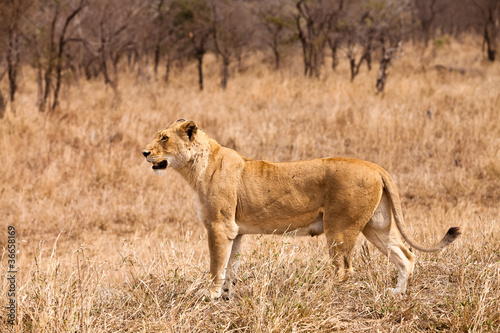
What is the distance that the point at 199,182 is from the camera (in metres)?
3.81

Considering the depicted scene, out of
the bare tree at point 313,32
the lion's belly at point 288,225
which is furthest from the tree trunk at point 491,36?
the lion's belly at point 288,225

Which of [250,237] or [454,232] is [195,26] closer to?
[250,237]

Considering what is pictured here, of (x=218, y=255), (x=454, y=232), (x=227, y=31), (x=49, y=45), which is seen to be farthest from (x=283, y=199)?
(x=227, y=31)

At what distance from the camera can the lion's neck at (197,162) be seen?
12.6 ft

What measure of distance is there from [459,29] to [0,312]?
3432cm

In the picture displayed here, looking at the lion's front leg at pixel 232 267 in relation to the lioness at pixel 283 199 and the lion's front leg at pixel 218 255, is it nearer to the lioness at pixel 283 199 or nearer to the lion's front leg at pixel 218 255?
the lioness at pixel 283 199

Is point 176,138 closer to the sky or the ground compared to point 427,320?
closer to the sky

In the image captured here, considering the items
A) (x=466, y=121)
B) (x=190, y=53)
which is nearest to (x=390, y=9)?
(x=190, y=53)

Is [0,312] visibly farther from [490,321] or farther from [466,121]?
[466,121]

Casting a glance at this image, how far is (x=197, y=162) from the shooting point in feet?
12.6

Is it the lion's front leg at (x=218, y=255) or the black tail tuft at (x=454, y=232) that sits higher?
the black tail tuft at (x=454, y=232)

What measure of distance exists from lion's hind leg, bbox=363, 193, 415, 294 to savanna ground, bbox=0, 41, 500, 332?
14 cm

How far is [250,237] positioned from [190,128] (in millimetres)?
2707

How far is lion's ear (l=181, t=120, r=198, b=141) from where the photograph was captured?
3.74m
